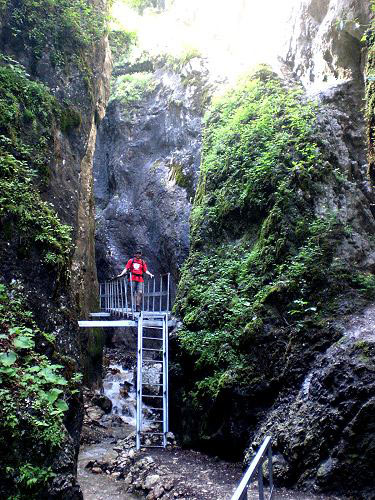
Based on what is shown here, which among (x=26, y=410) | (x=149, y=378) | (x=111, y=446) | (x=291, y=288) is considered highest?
(x=291, y=288)

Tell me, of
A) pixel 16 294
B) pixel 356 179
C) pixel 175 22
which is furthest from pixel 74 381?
pixel 175 22

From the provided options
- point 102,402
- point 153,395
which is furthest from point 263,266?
point 102,402

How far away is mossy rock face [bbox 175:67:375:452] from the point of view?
305 inches

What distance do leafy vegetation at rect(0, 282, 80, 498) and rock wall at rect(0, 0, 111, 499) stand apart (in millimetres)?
12

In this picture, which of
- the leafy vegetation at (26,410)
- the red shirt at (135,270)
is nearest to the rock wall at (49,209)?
the leafy vegetation at (26,410)

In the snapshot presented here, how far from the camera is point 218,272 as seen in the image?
10.2m

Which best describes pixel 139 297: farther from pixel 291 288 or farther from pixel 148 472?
pixel 148 472

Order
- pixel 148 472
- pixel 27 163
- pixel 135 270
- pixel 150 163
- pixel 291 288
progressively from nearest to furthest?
pixel 148 472
pixel 291 288
pixel 27 163
pixel 135 270
pixel 150 163

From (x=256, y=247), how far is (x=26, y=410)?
647cm

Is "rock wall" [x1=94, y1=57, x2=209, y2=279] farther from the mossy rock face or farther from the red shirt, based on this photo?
the red shirt

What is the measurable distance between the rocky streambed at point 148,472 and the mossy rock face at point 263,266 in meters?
0.62

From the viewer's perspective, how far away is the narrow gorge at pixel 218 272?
→ 5.84 m

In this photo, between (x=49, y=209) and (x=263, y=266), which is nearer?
(x=49, y=209)

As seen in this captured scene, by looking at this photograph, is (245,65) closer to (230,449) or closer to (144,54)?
(144,54)
